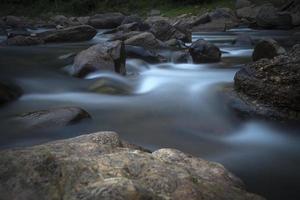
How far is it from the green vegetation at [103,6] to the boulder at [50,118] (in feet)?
80.9

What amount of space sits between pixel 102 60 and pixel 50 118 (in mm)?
3511

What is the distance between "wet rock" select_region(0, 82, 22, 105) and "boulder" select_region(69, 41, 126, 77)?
5.00 ft

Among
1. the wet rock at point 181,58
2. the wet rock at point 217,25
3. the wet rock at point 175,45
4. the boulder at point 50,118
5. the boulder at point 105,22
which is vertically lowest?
the boulder at point 105,22

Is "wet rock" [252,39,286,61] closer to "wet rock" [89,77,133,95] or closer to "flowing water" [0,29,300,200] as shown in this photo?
"flowing water" [0,29,300,200]

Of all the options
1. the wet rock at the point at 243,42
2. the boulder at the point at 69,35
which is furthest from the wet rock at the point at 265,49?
the boulder at the point at 69,35

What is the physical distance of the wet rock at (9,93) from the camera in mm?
6976

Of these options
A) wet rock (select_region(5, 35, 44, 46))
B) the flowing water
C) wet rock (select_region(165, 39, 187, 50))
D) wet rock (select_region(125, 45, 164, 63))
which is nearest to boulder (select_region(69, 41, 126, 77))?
the flowing water

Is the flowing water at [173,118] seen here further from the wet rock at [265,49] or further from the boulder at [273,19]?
the boulder at [273,19]

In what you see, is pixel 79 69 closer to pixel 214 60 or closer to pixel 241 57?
pixel 214 60

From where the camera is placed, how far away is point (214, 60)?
10.9 metres

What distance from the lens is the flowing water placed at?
4.69 metres

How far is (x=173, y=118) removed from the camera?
20.6 feet

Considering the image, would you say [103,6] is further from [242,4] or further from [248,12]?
[248,12]

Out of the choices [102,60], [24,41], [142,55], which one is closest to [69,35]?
[24,41]
